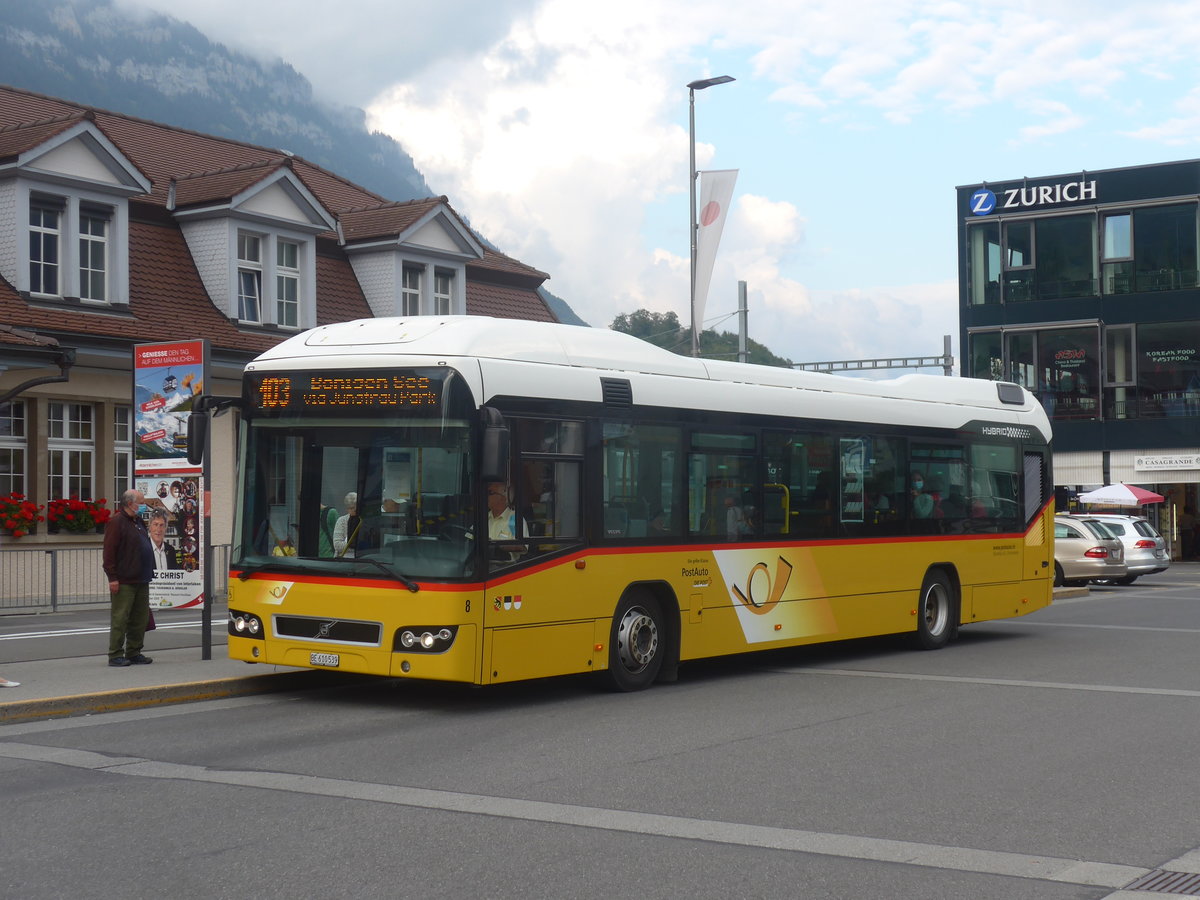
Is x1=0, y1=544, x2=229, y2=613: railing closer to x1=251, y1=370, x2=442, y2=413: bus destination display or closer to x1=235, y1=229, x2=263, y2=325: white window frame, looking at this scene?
x1=235, y1=229, x2=263, y2=325: white window frame

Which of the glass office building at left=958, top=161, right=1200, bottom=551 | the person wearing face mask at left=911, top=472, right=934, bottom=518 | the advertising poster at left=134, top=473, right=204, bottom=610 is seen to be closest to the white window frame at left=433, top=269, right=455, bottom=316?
the person wearing face mask at left=911, top=472, right=934, bottom=518

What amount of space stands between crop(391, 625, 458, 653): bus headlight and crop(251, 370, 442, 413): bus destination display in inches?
64.5

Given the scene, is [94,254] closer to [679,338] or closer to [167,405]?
[167,405]

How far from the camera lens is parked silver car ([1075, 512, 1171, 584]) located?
33312 mm

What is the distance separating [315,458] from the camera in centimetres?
1135

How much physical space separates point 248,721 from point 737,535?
4940 mm

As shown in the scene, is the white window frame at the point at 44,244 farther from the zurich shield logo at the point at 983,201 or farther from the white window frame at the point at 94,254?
the zurich shield logo at the point at 983,201

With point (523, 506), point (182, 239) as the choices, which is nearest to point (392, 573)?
point (523, 506)

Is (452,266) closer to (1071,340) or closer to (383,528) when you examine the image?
(383,528)

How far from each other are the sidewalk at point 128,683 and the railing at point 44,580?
10008mm

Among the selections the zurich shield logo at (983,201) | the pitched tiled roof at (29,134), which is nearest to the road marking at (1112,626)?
the pitched tiled roof at (29,134)

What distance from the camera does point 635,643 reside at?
12.4 metres

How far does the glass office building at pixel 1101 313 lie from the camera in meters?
51.2

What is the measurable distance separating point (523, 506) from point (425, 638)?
1297 millimetres
